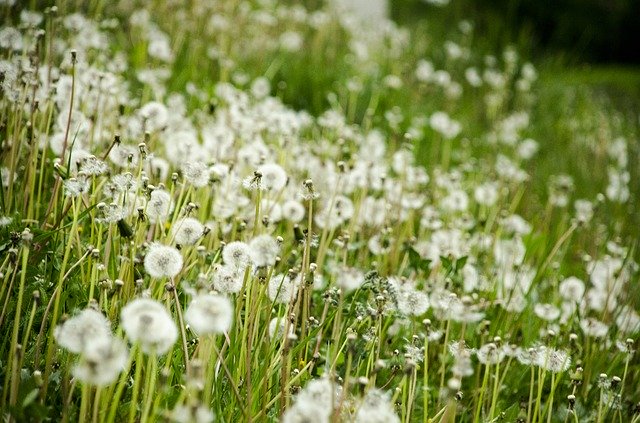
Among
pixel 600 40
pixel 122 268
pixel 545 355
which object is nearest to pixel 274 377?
pixel 122 268

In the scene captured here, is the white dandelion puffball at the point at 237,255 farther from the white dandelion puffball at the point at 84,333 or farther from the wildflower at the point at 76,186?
the white dandelion puffball at the point at 84,333

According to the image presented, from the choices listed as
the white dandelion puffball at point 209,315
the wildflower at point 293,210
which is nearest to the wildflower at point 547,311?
Answer: the wildflower at point 293,210

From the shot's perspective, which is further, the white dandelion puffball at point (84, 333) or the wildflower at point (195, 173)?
the wildflower at point (195, 173)

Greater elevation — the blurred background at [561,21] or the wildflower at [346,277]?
the blurred background at [561,21]

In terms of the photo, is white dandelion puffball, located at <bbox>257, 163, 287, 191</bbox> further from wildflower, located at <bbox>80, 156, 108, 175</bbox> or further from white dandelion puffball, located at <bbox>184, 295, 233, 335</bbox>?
white dandelion puffball, located at <bbox>184, 295, 233, 335</bbox>

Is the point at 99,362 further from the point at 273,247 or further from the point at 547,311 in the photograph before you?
the point at 547,311

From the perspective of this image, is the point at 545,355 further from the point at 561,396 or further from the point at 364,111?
the point at 364,111
